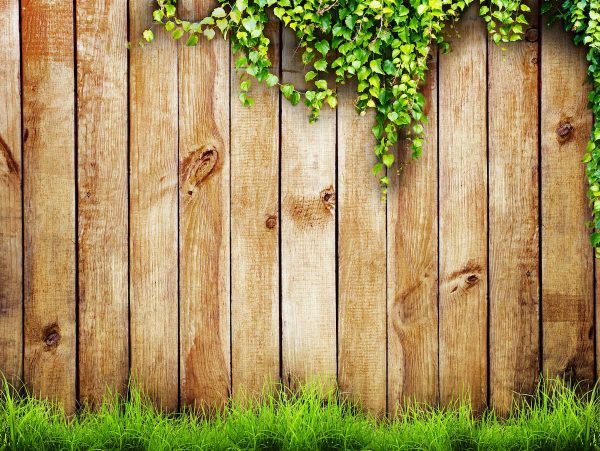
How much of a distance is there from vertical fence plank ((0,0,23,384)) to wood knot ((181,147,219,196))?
0.55m

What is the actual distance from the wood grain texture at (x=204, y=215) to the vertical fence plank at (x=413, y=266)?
568 mm

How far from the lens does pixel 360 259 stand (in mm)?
2293

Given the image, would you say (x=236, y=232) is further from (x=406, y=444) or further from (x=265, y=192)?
(x=406, y=444)

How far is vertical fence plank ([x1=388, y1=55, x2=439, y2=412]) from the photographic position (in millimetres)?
2297

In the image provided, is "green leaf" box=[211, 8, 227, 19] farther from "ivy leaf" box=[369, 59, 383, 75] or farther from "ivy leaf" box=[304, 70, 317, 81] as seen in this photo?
"ivy leaf" box=[369, 59, 383, 75]

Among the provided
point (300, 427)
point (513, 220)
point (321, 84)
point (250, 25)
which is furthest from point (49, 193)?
point (513, 220)

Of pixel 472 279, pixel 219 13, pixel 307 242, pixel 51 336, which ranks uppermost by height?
pixel 219 13

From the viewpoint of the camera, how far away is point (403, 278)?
2.30 meters

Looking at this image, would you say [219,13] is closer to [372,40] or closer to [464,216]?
[372,40]

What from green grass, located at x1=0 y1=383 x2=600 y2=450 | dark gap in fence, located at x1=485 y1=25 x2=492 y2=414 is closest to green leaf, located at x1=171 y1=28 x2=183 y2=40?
dark gap in fence, located at x1=485 y1=25 x2=492 y2=414

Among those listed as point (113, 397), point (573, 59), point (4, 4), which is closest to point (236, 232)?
point (113, 397)

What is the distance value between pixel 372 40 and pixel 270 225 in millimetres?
702

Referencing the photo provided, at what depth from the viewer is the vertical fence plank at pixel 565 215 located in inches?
90.2

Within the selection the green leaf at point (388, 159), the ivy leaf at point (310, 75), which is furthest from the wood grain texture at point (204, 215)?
the green leaf at point (388, 159)
